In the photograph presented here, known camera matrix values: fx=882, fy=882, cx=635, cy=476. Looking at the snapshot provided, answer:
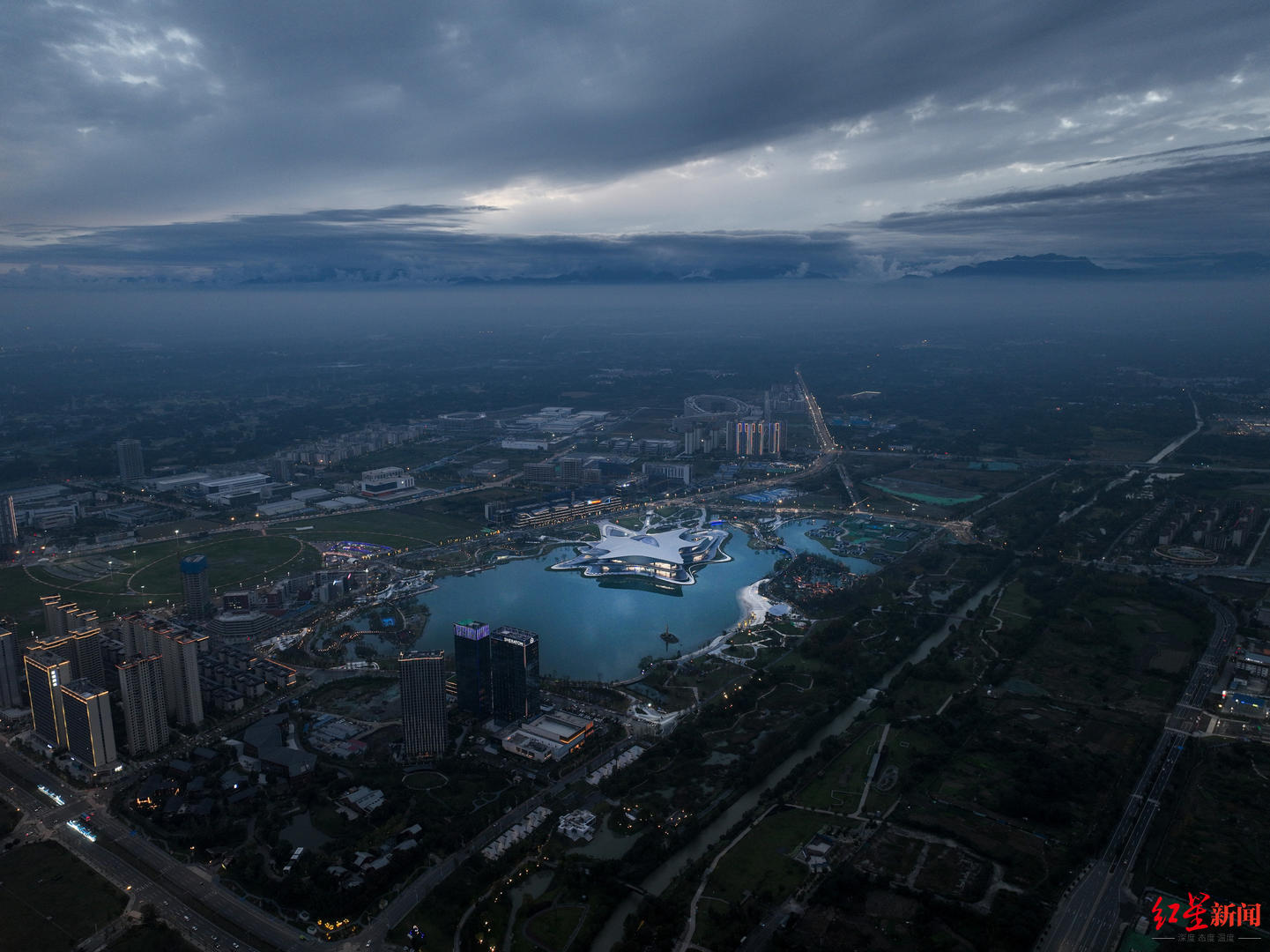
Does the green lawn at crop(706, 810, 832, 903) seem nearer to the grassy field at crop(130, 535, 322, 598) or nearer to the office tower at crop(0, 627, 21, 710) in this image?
the office tower at crop(0, 627, 21, 710)

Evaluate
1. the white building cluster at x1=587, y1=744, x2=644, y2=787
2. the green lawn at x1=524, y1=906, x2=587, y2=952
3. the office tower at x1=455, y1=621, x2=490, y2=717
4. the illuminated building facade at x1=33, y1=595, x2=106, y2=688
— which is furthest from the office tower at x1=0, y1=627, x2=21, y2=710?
the green lawn at x1=524, y1=906, x2=587, y2=952

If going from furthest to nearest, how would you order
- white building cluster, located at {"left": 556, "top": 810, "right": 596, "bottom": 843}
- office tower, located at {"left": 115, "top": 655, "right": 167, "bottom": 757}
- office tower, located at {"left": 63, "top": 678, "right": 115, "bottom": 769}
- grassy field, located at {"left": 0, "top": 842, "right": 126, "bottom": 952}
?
office tower, located at {"left": 115, "top": 655, "right": 167, "bottom": 757} → office tower, located at {"left": 63, "top": 678, "right": 115, "bottom": 769} → white building cluster, located at {"left": 556, "top": 810, "right": 596, "bottom": 843} → grassy field, located at {"left": 0, "top": 842, "right": 126, "bottom": 952}

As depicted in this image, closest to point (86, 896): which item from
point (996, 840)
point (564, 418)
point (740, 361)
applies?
point (996, 840)

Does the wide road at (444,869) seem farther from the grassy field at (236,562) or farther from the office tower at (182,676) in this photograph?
the grassy field at (236,562)

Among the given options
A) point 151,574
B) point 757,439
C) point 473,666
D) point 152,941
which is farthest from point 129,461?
point 152,941

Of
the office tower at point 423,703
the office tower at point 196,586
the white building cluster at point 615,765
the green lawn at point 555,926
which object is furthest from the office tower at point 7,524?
the green lawn at point 555,926

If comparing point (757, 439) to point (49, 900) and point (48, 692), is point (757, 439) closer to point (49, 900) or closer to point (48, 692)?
point (48, 692)

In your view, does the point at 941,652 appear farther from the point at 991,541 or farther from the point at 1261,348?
the point at 1261,348
